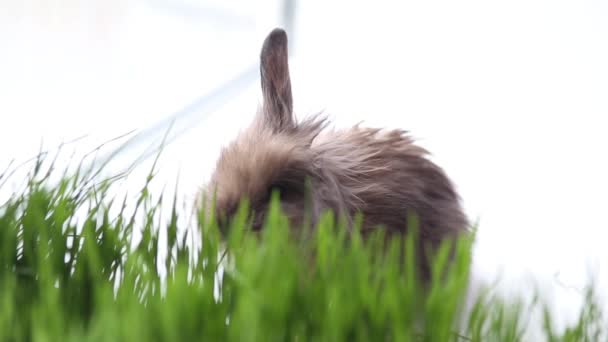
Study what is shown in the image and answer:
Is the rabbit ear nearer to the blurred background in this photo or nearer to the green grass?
the blurred background

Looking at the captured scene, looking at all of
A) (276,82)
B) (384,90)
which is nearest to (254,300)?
(276,82)

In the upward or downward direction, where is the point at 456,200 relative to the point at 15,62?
downward

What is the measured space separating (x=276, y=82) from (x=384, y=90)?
1684 mm

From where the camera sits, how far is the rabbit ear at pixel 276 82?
37.3 inches

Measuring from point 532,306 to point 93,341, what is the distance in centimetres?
34

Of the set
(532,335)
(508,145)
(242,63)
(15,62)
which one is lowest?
(532,335)

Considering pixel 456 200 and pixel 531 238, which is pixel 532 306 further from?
pixel 531 238

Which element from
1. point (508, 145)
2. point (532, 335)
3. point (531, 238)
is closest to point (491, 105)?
point (508, 145)

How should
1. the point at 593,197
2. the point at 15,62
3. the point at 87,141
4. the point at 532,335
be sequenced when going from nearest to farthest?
the point at 532,335
the point at 15,62
the point at 87,141
the point at 593,197

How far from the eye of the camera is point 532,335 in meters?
0.58

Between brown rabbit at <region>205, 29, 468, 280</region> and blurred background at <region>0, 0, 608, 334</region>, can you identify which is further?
blurred background at <region>0, 0, 608, 334</region>

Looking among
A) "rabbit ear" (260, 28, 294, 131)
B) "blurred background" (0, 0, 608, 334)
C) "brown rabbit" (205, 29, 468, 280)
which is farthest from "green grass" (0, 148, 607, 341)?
"rabbit ear" (260, 28, 294, 131)

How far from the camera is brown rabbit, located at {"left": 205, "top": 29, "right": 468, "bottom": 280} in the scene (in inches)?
33.4

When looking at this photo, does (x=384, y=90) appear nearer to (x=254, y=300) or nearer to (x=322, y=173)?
(x=322, y=173)
